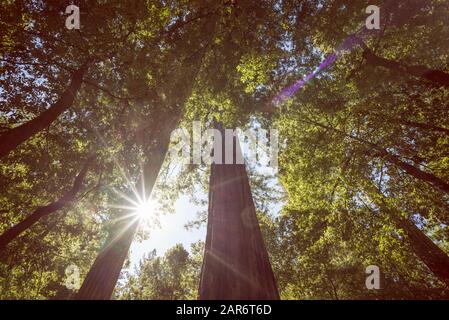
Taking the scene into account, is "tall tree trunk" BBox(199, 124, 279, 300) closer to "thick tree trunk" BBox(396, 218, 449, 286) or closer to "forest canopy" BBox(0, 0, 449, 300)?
"forest canopy" BBox(0, 0, 449, 300)

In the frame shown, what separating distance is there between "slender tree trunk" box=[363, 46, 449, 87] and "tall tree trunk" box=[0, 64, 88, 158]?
1045 cm

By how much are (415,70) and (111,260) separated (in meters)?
10.2

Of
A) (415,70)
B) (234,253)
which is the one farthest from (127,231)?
(415,70)

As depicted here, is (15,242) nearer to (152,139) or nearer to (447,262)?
(152,139)

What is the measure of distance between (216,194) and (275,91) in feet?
24.9

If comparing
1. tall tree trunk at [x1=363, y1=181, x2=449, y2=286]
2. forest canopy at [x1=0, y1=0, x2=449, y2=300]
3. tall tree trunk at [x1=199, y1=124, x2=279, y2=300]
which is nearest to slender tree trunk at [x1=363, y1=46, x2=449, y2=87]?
forest canopy at [x1=0, y1=0, x2=449, y2=300]

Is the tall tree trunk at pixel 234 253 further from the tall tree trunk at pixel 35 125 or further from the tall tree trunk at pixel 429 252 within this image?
the tall tree trunk at pixel 429 252

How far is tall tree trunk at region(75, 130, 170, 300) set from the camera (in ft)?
15.8

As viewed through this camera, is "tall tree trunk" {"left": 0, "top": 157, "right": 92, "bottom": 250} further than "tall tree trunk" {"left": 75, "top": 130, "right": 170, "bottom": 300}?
Yes

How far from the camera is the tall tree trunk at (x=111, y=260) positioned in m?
4.82

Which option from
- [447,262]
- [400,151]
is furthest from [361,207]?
[447,262]

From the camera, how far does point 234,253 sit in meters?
3.81

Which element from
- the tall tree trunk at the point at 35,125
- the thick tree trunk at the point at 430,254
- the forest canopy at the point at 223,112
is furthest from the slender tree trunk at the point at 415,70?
the tall tree trunk at the point at 35,125

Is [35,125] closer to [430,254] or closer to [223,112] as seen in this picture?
[223,112]
